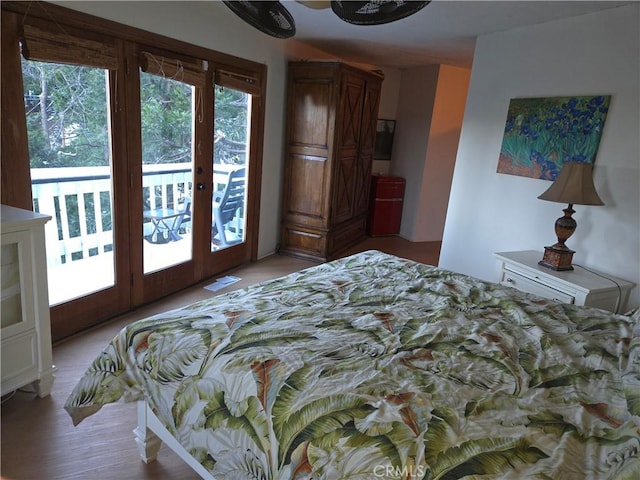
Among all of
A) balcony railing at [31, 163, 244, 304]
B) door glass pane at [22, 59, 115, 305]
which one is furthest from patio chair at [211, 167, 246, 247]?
door glass pane at [22, 59, 115, 305]

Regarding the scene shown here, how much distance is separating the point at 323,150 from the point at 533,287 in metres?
2.59

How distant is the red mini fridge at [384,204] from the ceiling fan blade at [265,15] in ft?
13.8

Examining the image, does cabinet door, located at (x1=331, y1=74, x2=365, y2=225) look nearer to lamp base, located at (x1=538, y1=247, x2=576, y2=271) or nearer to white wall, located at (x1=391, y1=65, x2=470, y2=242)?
white wall, located at (x1=391, y1=65, x2=470, y2=242)

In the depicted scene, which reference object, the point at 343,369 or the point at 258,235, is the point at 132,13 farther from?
the point at 343,369

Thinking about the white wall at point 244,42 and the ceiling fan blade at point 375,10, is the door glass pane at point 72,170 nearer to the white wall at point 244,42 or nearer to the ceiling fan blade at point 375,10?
the white wall at point 244,42

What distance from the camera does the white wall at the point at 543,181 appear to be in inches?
104

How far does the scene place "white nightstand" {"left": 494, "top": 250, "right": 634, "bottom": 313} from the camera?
246cm

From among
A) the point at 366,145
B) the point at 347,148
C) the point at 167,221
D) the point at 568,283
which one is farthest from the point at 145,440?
the point at 366,145

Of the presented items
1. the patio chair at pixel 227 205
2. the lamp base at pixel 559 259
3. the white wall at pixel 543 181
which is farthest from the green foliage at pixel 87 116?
the lamp base at pixel 559 259

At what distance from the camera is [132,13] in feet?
8.80

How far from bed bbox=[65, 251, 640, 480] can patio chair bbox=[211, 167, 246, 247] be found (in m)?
2.16

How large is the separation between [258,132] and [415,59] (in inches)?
94.1

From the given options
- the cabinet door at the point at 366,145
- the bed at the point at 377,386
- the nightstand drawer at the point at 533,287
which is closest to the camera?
the bed at the point at 377,386

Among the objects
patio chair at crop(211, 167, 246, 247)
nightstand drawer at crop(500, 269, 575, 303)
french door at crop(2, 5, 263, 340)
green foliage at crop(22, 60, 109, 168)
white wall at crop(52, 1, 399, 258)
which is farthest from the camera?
patio chair at crop(211, 167, 246, 247)
